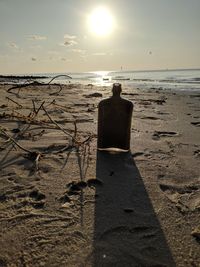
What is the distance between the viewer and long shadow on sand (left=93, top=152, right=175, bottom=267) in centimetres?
120

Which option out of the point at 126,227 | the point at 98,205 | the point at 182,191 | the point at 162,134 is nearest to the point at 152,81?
Answer: the point at 162,134

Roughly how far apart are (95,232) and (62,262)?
0.81 ft

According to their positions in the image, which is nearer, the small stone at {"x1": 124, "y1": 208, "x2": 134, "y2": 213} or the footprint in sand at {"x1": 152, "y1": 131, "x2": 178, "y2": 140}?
the small stone at {"x1": 124, "y1": 208, "x2": 134, "y2": 213}

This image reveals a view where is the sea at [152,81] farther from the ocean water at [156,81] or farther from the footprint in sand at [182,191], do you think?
the footprint in sand at [182,191]

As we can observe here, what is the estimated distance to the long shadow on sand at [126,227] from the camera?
3.93 ft

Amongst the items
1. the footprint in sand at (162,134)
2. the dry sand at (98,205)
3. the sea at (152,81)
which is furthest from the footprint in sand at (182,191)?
the sea at (152,81)

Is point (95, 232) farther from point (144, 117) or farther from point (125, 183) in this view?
point (144, 117)

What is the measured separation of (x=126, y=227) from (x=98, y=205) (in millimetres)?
251

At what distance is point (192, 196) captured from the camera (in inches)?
70.2

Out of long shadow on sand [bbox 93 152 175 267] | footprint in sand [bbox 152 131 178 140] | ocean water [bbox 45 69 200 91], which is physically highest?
ocean water [bbox 45 69 200 91]

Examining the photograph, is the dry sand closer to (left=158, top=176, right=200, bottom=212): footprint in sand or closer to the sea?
(left=158, top=176, right=200, bottom=212): footprint in sand

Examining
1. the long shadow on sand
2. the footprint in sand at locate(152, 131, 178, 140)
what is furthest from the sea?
the long shadow on sand

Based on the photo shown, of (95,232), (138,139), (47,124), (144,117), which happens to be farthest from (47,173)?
(144,117)

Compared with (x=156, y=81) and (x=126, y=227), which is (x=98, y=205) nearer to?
(x=126, y=227)
